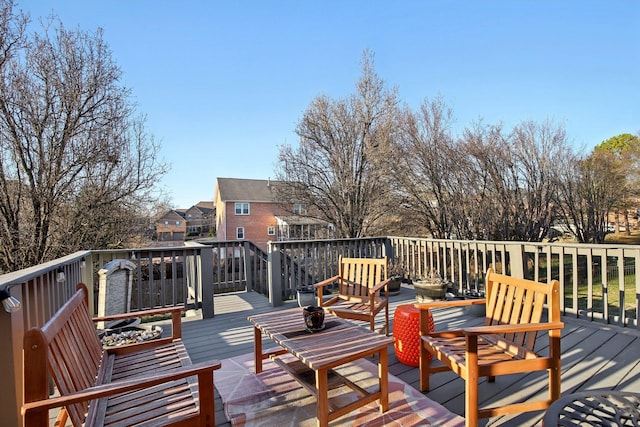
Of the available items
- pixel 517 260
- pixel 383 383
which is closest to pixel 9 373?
pixel 383 383

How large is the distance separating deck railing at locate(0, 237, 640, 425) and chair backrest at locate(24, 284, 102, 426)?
0.74 feet

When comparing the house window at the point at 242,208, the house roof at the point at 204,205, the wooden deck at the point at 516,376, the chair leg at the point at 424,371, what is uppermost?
the house roof at the point at 204,205

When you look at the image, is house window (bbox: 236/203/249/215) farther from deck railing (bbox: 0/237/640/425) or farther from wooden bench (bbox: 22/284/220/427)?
wooden bench (bbox: 22/284/220/427)

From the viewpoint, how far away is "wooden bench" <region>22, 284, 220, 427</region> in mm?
1221

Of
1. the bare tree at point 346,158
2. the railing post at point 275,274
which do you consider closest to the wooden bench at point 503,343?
the railing post at point 275,274

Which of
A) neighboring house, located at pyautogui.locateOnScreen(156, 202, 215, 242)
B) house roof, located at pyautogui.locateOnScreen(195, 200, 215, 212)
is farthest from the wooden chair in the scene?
house roof, located at pyautogui.locateOnScreen(195, 200, 215, 212)

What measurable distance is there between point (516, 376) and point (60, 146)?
919cm

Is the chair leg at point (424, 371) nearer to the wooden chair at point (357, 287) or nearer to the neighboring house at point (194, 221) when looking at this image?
the wooden chair at point (357, 287)

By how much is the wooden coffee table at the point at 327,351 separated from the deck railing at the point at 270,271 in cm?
145

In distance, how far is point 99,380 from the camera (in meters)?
1.87

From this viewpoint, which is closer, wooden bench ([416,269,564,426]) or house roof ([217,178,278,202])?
wooden bench ([416,269,564,426])

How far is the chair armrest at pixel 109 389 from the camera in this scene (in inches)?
46.5

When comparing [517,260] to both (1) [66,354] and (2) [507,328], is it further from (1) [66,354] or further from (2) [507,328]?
(1) [66,354]

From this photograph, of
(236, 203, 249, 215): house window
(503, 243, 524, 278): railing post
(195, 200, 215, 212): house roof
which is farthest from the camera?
(195, 200, 215, 212): house roof
